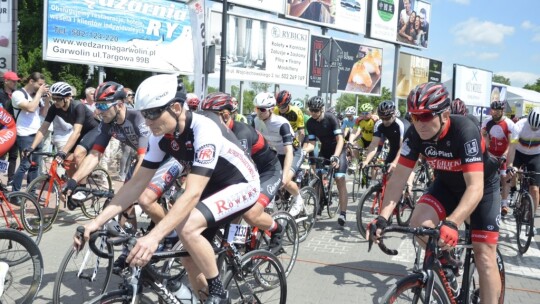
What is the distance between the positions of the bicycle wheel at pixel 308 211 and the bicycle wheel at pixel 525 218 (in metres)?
2.93

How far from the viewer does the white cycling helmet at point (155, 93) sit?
9.03 feet

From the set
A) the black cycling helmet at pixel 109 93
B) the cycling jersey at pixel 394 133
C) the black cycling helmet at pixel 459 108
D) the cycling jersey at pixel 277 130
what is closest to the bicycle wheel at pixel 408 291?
the cycling jersey at pixel 277 130

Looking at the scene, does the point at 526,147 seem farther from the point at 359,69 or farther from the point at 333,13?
the point at 359,69

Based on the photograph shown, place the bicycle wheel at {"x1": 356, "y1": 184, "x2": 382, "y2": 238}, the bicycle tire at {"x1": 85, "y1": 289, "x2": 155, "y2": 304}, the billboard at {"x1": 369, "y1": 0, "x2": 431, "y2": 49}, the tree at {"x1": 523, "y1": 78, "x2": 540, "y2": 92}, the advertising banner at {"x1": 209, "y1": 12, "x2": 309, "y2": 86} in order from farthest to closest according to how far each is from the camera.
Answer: the tree at {"x1": 523, "y1": 78, "x2": 540, "y2": 92} < the billboard at {"x1": 369, "y1": 0, "x2": 431, "y2": 49} < the advertising banner at {"x1": 209, "y1": 12, "x2": 309, "y2": 86} < the bicycle wheel at {"x1": 356, "y1": 184, "x2": 382, "y2": 238} < the bicycle tire at {"x1": 85, "y1": 289, "x2": 155, "y2": 304}

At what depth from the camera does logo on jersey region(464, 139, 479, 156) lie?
3.29 meters

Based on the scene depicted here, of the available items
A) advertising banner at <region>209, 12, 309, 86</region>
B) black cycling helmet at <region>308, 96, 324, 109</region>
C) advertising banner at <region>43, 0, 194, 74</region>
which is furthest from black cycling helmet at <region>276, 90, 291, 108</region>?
advertising banner at <region>209, 12, 309, 86</region>

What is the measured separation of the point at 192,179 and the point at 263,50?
2037cm

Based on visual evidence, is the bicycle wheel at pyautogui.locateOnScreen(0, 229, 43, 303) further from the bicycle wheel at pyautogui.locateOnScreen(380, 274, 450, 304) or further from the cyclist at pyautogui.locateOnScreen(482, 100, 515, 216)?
the cyclist at pyautogui.locateOnScreen(482, 100, 515, 216)

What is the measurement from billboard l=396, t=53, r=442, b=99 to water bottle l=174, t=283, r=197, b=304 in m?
31.3

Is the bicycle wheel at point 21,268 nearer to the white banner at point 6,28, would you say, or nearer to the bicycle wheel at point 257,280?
the bicycle wheel at point 257,280

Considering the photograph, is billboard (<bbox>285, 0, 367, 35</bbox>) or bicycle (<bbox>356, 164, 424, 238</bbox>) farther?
billboard (<bbox>285, 0, 367, 35</bbox>)

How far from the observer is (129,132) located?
536 centimetres

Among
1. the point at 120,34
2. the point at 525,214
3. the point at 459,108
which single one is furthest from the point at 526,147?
the point at 120,34

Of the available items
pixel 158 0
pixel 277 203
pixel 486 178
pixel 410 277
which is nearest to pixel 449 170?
pixel 486 178
